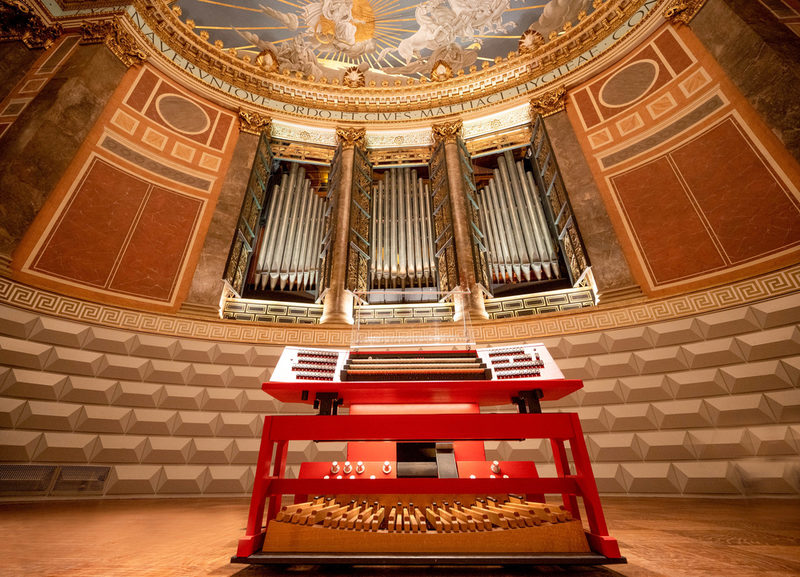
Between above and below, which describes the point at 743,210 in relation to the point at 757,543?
above

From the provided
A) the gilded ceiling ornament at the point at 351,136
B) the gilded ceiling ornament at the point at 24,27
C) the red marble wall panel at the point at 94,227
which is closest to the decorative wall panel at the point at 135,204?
the red marble wall panel at the point at 94,227

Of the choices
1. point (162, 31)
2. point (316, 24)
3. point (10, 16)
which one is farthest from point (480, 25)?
point (10, 16)

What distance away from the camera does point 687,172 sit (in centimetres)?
542

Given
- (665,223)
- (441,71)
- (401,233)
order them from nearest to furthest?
(665,223) → (401,233) → (441,71)

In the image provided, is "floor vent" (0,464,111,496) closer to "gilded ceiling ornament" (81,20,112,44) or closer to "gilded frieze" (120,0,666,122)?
"gilded ceiling ornament" (81,20,112,44)

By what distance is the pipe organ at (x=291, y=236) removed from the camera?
7.38 metres

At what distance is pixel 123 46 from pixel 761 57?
10.7m

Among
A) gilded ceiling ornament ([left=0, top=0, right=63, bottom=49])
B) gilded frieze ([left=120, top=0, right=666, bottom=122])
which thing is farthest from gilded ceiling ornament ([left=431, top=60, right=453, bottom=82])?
gilded ceiling ornament ([left=0, top=0, right=63, bottom=49])

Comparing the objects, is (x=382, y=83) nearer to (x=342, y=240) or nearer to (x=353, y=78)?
(x=353, y=78)

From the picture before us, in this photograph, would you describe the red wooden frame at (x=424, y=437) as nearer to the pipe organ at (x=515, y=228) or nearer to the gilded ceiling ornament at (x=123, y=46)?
the pipe organ at (x=515, y=228)

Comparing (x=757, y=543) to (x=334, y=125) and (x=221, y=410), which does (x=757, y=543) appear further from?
(x=334, y=125)

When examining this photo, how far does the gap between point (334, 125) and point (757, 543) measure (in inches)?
371

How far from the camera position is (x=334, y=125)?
8.75 meters

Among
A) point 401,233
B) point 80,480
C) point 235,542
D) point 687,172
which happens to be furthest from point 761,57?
point 80,480
